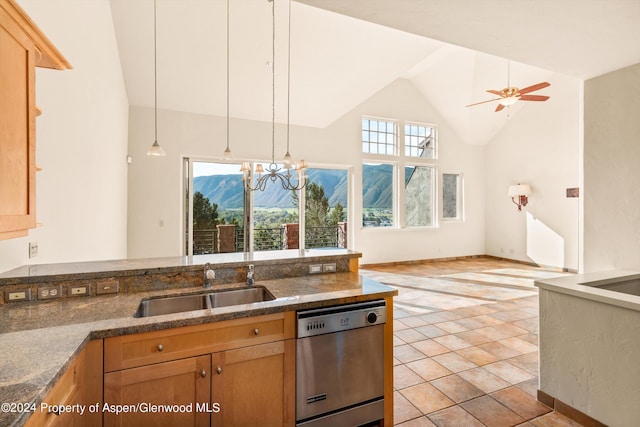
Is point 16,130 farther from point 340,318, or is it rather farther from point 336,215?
Result: point 336,215

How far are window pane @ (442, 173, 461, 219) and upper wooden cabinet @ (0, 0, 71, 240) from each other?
25.4 ft

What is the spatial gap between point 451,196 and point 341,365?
7063 millimetres

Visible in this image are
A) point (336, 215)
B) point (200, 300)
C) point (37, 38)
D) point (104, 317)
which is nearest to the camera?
point (37, 38)

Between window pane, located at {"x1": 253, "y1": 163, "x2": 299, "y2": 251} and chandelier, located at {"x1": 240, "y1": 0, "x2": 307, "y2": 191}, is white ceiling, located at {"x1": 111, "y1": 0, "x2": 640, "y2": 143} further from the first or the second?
window pane, located at {"x1": 253, "y1": 163, "x2": 299, "y2": 251}

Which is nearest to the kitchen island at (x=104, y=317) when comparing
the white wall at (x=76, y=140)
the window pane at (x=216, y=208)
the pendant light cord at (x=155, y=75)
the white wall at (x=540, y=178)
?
the white wall at (x=76, y=140)

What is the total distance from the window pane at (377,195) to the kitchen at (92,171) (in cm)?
403

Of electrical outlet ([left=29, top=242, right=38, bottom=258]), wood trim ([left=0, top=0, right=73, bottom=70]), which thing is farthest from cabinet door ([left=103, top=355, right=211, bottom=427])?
wood trim ([left=0, top=0, right=73, bottom=70])

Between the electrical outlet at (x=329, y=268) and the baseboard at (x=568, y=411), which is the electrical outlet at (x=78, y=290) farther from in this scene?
the baseboard at (x=568, y=411)

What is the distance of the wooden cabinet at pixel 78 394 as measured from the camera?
3.25ft

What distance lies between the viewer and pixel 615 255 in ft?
8.71

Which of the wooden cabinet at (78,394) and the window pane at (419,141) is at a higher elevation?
the window pane at (419,141)

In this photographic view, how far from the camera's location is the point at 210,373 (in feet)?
4.79

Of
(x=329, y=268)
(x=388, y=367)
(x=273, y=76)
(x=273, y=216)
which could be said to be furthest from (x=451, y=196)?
(x=388, y=367)

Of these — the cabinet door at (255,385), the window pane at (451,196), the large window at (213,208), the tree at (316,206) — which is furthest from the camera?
the window pane at (451,196)
